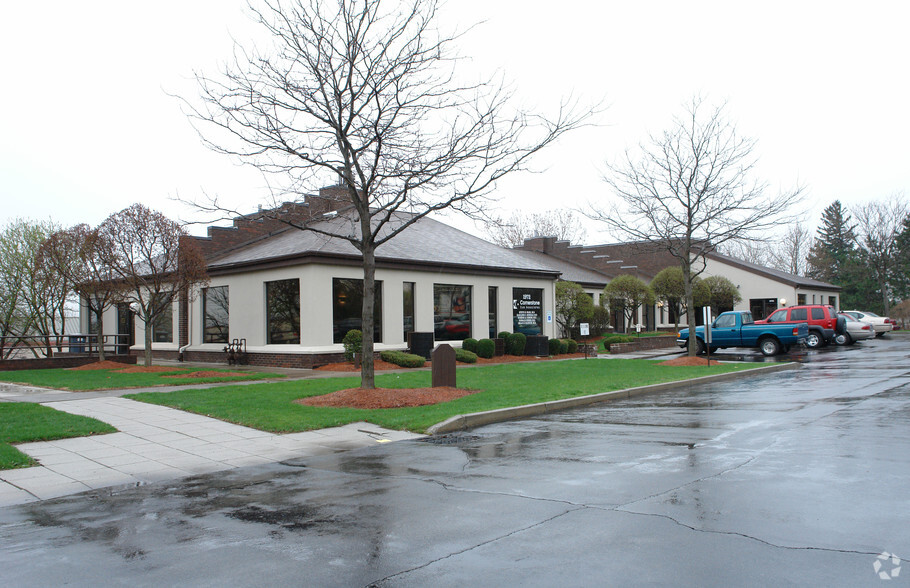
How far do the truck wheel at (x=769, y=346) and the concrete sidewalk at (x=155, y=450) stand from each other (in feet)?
74.8

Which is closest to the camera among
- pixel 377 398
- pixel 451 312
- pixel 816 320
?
pixel 377 398

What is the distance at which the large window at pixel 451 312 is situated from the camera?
2766 cm

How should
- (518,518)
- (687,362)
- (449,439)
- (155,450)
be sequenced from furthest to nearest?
(687,362), (449,439), (155,450), (518,518)

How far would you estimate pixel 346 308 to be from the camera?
80.6 ft

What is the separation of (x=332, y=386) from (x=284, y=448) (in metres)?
6.60

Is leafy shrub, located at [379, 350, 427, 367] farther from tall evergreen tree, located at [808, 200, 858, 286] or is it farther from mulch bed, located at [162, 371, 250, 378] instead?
tall evergreen tree, located at [808, 200, 858, 286]

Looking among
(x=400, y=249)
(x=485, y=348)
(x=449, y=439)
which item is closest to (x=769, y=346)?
(x=485, y=348)

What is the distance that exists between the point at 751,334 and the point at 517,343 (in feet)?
33.3

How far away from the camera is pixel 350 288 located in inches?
975

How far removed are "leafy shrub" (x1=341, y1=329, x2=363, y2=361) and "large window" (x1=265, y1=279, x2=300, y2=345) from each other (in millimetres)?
1800

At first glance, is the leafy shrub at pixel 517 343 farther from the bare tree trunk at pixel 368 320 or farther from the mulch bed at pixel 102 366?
the bare tree trunk at pixel 368 320

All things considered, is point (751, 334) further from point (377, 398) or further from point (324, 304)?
point (377, 398)

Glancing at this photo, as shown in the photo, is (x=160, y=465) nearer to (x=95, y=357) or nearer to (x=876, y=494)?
(x=876, y=494)

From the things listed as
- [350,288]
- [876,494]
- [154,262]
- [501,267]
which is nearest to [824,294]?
[501,267]
